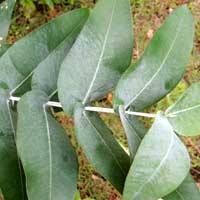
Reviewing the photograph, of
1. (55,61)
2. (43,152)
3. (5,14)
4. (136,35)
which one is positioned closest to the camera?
(43,152)

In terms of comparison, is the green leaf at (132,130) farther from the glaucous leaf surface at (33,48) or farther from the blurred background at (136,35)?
the blurred background at (136,35)

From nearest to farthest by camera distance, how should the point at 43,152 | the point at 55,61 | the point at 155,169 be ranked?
the point at 155,169, the point at 43,152, the point at 55,61

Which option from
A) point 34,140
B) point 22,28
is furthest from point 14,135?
point 22,28

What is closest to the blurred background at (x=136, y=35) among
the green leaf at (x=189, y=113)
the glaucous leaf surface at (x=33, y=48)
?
the glaucous leaf surface at (x=33, y=48)

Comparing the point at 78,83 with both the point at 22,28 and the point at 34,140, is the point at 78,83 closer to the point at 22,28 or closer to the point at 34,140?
the point at 34,140

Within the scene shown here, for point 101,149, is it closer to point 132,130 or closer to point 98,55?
point 132,130

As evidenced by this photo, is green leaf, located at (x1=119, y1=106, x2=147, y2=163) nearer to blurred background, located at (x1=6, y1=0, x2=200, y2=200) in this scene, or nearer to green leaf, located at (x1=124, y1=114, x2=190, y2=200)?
green leaf, located at (x1=124, y1=114, x2=190, y2=200)

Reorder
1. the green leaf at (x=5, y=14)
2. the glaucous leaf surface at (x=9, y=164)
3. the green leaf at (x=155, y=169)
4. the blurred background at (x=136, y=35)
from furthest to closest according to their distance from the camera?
the blurred background at (x=136, y=35) → the green leaf at (x=5, y=14) → the glaucous leaf surface at (x=9, y=164) → the green leaf at (x=155, y=169)

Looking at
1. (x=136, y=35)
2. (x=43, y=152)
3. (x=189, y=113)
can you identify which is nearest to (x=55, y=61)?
(x=43, y=152)
